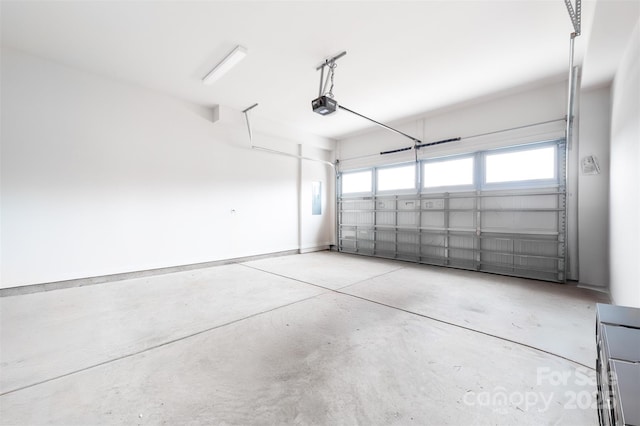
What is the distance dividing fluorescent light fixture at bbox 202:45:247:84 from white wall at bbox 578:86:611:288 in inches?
205

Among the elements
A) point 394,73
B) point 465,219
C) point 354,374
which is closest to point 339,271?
point 465,219

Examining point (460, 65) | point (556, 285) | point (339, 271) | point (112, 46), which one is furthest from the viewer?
point (339, 271)

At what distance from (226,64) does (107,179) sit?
2722 mm

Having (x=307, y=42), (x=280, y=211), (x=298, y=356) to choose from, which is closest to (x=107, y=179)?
(x=280, y=211)

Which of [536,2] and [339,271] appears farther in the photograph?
[339,271]

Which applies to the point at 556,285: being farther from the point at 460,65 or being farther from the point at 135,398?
the point at 135,398

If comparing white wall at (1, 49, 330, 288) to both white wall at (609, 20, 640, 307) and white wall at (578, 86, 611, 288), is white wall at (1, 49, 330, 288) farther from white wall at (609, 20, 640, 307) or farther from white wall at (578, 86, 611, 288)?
white wall at (578, 86, 611, 288)

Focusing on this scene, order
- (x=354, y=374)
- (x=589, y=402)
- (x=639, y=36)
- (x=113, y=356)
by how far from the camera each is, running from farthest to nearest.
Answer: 1. (x=639, y=36)
2. (x=113, y=356)
3. (x=354, y=374)
4. (x=589, y=402)

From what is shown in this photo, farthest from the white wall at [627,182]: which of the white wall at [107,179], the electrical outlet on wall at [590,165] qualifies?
the white wall at [107,179]

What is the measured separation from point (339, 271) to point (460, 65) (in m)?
3.96

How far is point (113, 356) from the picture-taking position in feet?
6.96

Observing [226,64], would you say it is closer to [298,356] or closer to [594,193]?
[298,356]

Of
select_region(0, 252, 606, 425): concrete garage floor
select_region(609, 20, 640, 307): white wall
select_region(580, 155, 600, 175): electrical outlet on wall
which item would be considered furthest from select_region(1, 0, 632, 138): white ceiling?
select_region(0, 252, 606, 425): concrete garage floor

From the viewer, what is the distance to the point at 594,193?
13.1 feet
